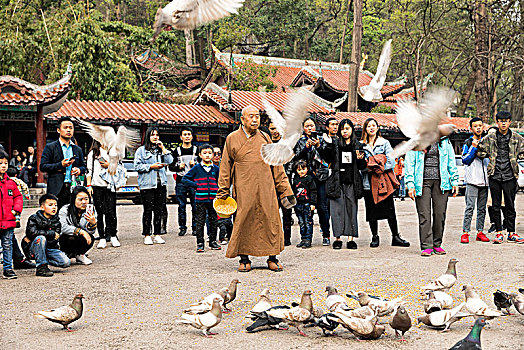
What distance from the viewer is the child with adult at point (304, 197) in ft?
27.9

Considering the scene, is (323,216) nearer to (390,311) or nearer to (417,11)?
(390,311)

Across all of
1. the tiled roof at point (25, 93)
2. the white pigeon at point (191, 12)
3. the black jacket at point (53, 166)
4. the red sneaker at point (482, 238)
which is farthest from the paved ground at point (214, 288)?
the tiled roof at point (25, 93)

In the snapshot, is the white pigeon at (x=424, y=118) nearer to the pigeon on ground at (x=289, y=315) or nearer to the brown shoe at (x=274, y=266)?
the brown shoe at (x=274, y=266)

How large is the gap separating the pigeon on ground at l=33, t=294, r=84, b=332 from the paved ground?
109 mm

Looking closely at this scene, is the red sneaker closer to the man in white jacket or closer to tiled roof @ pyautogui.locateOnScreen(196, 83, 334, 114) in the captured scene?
the man in white jacket

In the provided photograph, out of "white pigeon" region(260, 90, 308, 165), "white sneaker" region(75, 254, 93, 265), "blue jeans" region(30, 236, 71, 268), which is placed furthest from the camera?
"white sneaker" region(75, 254, 93, 265)

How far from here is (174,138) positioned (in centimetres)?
2203

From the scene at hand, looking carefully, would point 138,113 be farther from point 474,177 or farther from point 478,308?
point 478,308

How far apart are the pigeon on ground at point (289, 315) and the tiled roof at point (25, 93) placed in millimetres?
14585

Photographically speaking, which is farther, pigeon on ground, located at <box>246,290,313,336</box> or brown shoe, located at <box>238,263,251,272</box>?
brown shoe, located at <box>238,263,251,272</box>

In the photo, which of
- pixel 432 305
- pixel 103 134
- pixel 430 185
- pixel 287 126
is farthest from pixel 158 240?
pixel 432 305

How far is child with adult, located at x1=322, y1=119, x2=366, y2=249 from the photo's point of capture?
27.1ft

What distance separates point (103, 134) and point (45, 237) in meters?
2.41

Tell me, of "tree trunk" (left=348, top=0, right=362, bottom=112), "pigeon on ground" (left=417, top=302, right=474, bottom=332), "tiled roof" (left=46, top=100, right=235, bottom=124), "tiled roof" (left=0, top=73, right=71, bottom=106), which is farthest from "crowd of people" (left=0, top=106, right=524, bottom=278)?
"tree trunk" (left=348, top=0, right=362, bottom=112)
